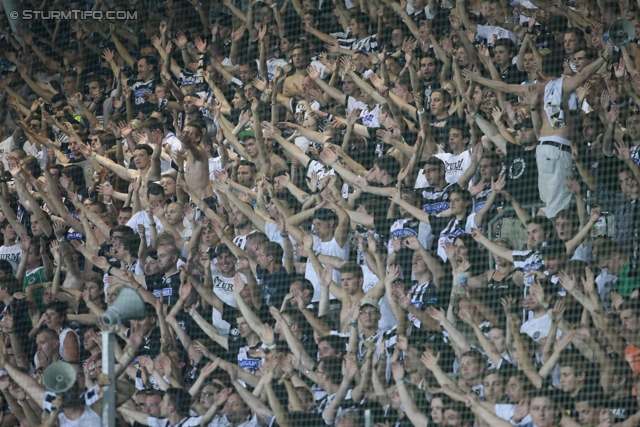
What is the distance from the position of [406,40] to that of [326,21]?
0.93 m

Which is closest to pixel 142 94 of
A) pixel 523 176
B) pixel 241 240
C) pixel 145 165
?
pixel 145 165

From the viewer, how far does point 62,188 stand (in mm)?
8914

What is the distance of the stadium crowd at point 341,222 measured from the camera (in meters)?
6.48

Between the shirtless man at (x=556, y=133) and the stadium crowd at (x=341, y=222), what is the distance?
0.5 inches

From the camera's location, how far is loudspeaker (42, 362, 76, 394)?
573 centimetres

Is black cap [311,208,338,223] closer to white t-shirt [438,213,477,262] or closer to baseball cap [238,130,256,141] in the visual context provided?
white t-shirt [438,213,477,262]

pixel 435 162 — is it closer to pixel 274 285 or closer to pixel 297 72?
pixel 274 285

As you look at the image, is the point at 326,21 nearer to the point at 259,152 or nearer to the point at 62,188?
the point at 259,152

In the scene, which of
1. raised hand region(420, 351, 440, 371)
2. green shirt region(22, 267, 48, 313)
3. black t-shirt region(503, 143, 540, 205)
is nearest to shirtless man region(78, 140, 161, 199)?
green shirt region(22, 267, 48, 313)

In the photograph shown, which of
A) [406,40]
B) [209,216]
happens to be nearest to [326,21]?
[406,40]

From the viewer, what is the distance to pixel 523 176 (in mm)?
7031

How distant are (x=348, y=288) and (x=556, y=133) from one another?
1441 mm

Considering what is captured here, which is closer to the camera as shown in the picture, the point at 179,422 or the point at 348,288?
the point at 179,422

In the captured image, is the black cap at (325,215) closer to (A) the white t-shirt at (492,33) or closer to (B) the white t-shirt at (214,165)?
(B) the white t-shirt at (214,165)
